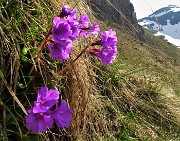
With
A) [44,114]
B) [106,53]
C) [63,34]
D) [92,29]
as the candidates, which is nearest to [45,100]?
[44,114]

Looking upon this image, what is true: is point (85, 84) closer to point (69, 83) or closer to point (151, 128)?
point (69, 83)

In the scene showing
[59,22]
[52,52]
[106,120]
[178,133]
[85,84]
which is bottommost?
[178,133]

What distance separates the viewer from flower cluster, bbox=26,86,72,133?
5.99 feet

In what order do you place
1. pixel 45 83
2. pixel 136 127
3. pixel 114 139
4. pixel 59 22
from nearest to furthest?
pixel 59 22, pixel 45 83, pixel 114 139, pixel 136 127

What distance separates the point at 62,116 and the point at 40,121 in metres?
0.12

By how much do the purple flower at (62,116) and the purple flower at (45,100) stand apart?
0.06 meters

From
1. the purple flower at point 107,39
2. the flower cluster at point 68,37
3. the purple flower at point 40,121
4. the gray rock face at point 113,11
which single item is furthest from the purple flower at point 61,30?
the gray rock face at point 113,11

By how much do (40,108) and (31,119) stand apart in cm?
8

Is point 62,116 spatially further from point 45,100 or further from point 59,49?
point 59,49

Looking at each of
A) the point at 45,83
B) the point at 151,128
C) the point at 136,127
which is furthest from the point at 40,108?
the point at 151,128

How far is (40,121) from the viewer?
184 cm

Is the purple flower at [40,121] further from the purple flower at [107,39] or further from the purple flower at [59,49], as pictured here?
the purple flower at [107,39]

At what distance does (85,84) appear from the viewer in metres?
2.82

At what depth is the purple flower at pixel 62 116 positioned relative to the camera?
1.88 meters
